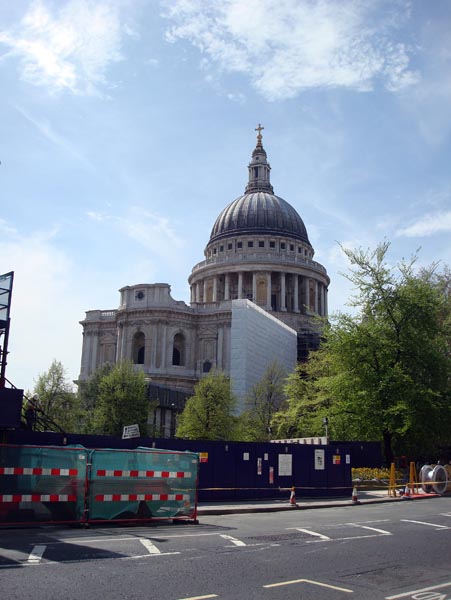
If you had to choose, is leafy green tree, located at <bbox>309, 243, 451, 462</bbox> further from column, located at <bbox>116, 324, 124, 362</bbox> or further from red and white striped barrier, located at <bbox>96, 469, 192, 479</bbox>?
column, located at <bbox>116, 324, 124, 362</bbox>

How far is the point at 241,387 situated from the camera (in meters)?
78.4

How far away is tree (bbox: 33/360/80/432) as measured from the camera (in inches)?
2228

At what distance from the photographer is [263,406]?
64250mm

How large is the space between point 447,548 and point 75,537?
7671mm

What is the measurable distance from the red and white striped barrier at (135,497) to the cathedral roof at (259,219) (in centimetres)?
9781

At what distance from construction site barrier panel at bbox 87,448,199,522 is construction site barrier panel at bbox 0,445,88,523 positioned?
35 cm

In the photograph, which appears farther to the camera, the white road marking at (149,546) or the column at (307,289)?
the column at (307,289)

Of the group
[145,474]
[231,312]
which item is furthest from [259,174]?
[145,474]

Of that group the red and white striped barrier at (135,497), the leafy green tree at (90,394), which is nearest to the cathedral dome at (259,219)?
the leafy green tree at (90,394)

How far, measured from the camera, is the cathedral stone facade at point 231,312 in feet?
275

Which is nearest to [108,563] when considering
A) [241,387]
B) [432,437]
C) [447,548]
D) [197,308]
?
[447,548]

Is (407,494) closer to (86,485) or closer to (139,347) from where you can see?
(86,485)

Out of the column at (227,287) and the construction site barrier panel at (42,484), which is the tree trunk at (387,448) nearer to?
the construction site barrier panel at (42,484)

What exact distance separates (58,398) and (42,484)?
143ft
